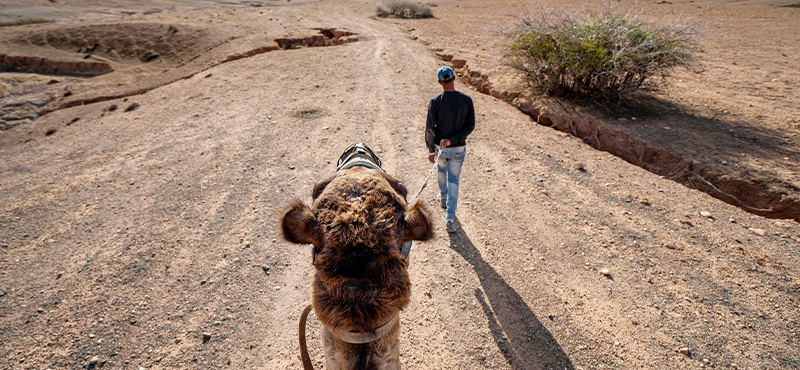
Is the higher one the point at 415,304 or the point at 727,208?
the point at 727,208

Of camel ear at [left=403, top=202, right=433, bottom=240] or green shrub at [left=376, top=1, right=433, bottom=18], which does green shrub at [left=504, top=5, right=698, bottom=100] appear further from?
green shrub at [left=376, top=1, right=433, bottom=18]

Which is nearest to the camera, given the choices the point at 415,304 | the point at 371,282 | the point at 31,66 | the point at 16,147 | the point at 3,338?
the point at 371,282

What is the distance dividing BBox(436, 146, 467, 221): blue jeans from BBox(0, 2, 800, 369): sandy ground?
560 mm

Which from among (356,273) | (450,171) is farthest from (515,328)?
(356,273)

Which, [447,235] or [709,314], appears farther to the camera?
[447,235]

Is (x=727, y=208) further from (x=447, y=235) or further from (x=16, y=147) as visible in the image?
(x=16, y=147)

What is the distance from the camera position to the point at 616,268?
4859mm

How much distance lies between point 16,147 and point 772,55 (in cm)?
2653

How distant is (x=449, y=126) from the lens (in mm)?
4906

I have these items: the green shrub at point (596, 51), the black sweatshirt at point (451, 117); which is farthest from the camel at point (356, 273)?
the green shrub at point (596, 51)

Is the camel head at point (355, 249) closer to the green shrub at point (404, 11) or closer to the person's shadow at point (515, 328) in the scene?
the person's shadow at point (515, 328)

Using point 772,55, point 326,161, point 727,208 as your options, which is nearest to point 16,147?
point 326,161

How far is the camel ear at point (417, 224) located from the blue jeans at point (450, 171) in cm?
315

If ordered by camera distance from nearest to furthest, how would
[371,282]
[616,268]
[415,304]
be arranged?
[371,282], [415,304], [616,268]
